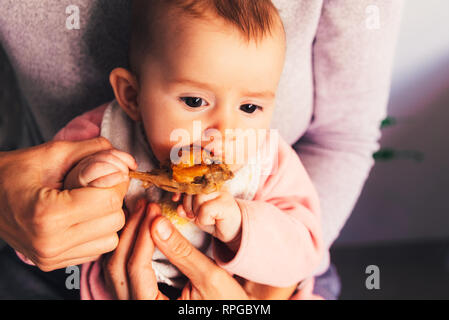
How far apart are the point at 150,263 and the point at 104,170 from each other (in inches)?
10.3

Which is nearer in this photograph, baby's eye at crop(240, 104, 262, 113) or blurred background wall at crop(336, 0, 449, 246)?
baby's eye at crop(240, 104, 262, 113)

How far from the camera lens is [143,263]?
74 cm

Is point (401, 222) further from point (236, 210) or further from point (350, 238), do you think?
point (236, 210)

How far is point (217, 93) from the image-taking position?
0.65 meters

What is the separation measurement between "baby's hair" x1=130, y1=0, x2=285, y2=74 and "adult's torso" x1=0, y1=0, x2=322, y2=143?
0.36ft

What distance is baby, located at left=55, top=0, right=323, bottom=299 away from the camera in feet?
2.10

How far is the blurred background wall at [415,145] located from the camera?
121 centimetres

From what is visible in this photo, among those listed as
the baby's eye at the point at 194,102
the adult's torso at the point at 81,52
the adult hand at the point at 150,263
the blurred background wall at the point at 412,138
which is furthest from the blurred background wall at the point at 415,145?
the adult hand at the point at 150,263

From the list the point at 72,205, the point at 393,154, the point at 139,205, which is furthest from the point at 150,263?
the point at 393,154

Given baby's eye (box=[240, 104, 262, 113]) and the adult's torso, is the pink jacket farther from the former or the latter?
baby's eye (box=[240, 104, 262, 113])

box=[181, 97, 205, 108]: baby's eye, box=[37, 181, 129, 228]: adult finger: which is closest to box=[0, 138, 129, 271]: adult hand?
box=[37, 181, 129, 228]: adult finger

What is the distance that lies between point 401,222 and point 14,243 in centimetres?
173

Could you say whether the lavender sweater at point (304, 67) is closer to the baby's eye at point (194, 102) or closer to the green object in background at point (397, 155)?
the baby's eye at point (194, 102)

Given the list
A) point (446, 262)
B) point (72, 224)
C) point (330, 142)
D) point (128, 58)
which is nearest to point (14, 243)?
point (72, 224)
